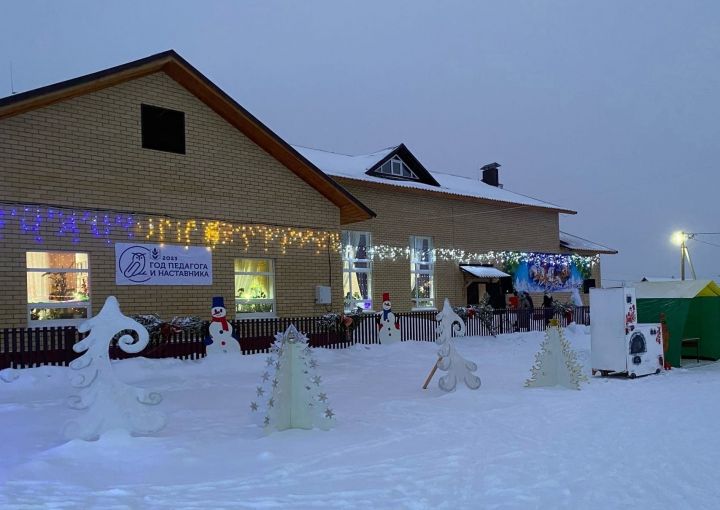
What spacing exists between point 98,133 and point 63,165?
1.07 m

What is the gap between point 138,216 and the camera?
43.9 ft

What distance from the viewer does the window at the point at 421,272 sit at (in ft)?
79.6

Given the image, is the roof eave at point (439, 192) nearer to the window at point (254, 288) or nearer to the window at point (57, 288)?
the window at point (254, 288)

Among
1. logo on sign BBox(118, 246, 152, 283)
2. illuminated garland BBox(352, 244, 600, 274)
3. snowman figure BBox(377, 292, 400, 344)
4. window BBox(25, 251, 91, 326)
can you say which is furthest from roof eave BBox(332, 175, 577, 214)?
window BBox(25, 251, 91, 326)

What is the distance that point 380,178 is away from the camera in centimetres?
2333

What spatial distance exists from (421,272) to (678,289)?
12.0 meters

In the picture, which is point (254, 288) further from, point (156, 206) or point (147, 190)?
point (147, 190)

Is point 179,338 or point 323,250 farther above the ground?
point 323,250

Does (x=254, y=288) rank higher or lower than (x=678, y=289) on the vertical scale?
higher

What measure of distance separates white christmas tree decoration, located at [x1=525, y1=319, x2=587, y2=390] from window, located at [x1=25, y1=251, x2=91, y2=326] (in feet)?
30.4

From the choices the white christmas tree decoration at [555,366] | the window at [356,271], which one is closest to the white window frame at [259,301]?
the window at [356,271]

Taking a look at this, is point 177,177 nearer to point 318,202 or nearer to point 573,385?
point 318,202

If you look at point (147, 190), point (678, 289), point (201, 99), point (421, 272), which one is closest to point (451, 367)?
point (678, 289)

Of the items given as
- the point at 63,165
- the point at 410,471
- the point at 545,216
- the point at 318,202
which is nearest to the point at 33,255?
the point at 63,165
